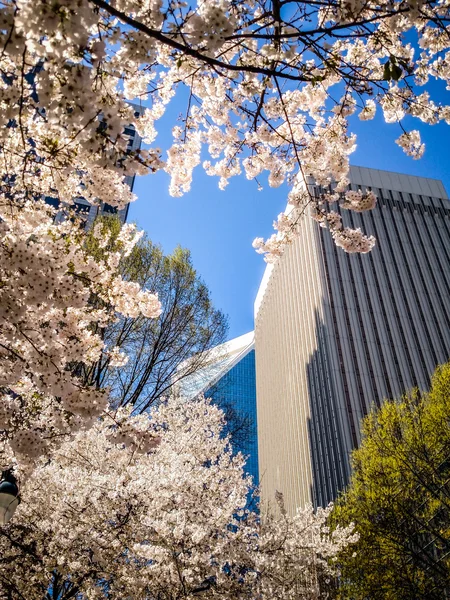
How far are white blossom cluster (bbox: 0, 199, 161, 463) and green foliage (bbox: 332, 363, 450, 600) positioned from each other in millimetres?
Result: 10268

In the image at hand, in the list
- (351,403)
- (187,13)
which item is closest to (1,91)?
(187,13)

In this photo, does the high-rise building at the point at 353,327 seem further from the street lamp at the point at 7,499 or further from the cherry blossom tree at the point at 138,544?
the street lamp at the point at 7,499

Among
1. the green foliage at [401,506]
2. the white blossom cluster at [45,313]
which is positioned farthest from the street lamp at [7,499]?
the green foliage at [401,506]

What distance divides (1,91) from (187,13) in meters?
1.41

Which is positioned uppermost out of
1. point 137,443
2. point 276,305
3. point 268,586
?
point 276,305

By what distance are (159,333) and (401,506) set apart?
27.9 ft

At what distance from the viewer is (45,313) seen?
167 inches

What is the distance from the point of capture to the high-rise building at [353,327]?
3759 centimetres

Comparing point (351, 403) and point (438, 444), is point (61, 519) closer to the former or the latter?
point (438, 444)

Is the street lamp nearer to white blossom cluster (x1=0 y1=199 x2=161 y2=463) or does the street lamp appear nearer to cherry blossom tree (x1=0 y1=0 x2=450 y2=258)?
white blossom cluster (x1=0 y1=199 x2=161 y2=463)

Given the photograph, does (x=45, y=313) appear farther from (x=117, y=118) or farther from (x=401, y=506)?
(x=401, y=506)

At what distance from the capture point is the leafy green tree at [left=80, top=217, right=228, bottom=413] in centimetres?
1025

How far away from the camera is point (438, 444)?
40.7 feet

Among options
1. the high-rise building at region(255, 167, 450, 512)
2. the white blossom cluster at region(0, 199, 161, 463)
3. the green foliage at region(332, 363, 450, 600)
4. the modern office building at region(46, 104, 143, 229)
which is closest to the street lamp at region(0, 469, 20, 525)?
the white blossom cluster at region(0, 199, 161, 463)
